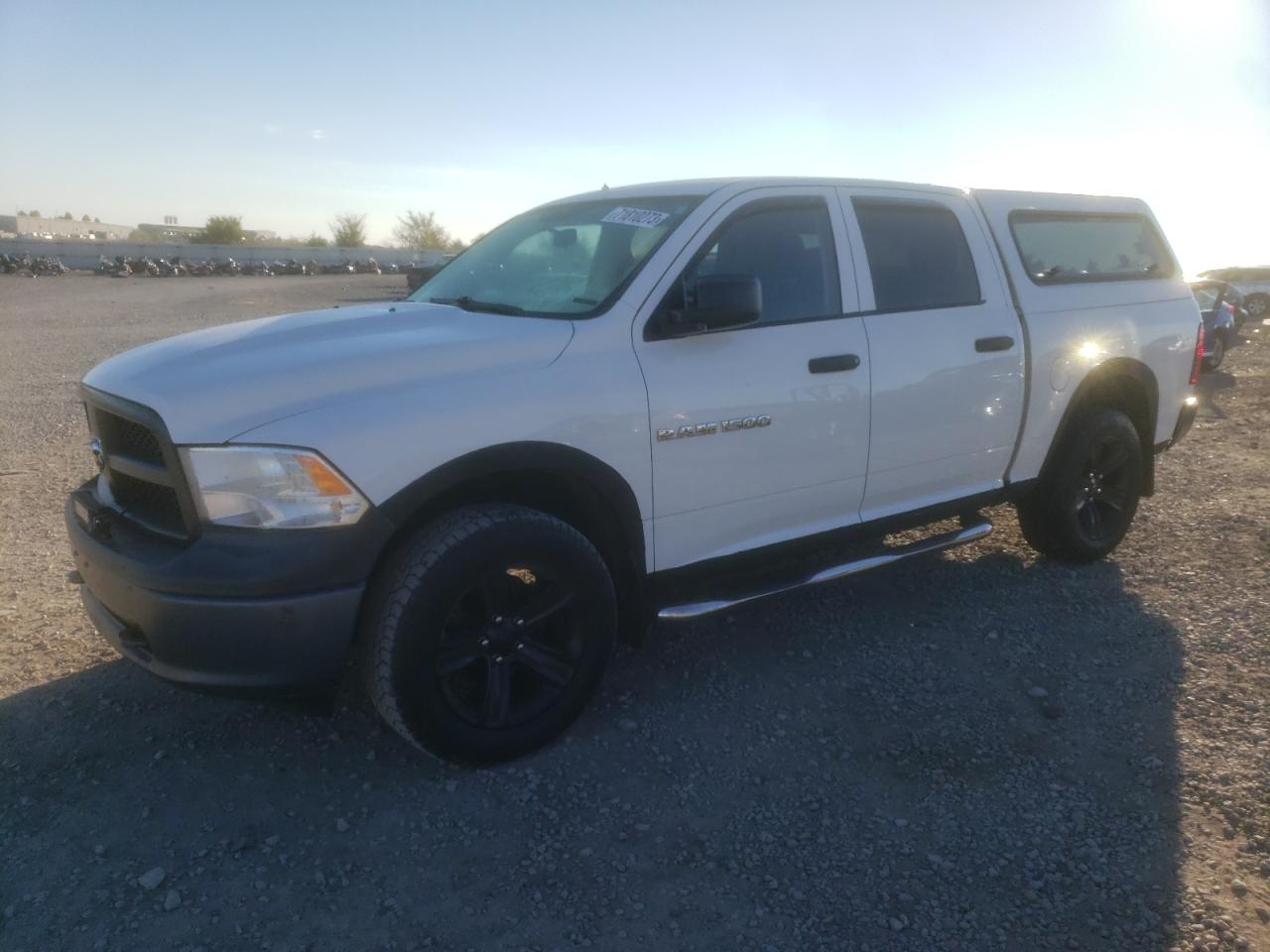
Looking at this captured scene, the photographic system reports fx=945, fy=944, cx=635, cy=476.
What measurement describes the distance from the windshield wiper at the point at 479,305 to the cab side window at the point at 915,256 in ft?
5.07

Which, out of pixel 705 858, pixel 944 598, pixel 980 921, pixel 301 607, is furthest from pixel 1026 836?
pixel 301 607

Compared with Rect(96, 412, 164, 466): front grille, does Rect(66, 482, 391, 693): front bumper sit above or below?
below

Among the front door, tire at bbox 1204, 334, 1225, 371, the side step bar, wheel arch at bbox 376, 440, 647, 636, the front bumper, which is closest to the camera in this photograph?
the front bumper

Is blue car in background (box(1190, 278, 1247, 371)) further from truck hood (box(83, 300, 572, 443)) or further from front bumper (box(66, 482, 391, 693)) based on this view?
front bumper (box(66, 482, 391, 693))

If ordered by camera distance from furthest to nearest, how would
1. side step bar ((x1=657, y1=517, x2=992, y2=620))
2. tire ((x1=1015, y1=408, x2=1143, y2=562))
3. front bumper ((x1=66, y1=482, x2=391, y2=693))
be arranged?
tire ((x1=1015, y1=408, x2=1143, y2=562)) < side step bar ((x1=657, y1=517, x2=992, y2=620)) < front bumper ((x1=66, y1=482, x2=391, y2=693))

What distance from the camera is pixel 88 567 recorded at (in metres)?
3.05

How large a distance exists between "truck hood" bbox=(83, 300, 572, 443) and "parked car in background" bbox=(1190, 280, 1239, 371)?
13686 millimetres

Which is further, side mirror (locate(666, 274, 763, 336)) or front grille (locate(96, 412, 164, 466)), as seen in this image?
side mirror (locate(666, 274, 763, 336))

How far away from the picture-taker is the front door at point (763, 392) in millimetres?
3391

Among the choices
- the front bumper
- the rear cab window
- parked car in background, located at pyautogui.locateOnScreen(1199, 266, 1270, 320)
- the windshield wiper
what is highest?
the rear cab window

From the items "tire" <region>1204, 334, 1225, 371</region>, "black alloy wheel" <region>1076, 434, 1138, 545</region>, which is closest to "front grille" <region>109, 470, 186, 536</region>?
"black alloy wheel" <region>1076, 434, 1138, 545</region>

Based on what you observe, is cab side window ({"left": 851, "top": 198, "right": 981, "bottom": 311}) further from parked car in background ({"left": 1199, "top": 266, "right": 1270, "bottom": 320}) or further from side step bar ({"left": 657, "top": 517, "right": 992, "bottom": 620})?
parked car in background ({"left": 1199, "top": 266, "right": 1270, "bottom": 320})

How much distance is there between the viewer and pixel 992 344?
171 inches

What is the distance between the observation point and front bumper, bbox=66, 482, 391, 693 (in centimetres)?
267
